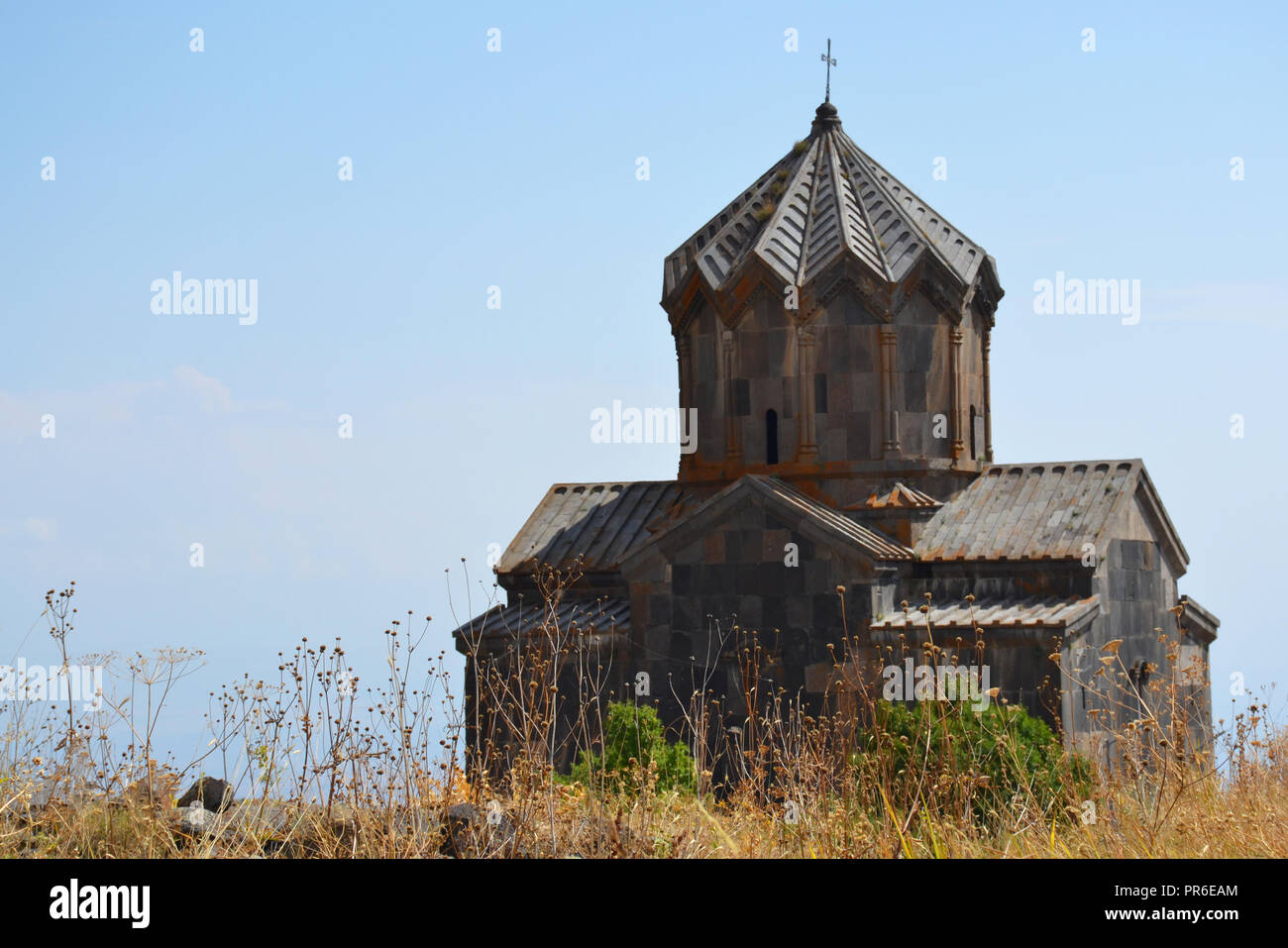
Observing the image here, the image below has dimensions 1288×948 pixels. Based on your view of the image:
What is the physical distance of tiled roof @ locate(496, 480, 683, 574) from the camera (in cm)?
1484

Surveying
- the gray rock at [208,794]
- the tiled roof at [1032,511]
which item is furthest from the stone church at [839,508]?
the gray rock at [208,794]

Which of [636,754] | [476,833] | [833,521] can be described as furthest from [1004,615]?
[476,833]

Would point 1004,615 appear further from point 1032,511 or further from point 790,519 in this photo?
point 790,519

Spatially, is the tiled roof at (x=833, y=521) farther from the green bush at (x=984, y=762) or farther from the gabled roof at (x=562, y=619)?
the green bush at (x=984, y=762)

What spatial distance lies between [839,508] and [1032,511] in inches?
70.6

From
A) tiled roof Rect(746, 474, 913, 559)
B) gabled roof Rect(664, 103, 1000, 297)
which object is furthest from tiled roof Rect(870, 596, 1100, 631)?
gabled roof Rect(664, 103, 1000, 297)

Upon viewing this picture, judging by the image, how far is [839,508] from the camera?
1391 centimetres

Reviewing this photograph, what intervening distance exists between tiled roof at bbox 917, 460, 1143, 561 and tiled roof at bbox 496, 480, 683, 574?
117 inches

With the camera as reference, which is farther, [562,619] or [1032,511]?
[562,619]

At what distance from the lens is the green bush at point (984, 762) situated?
7031mm
